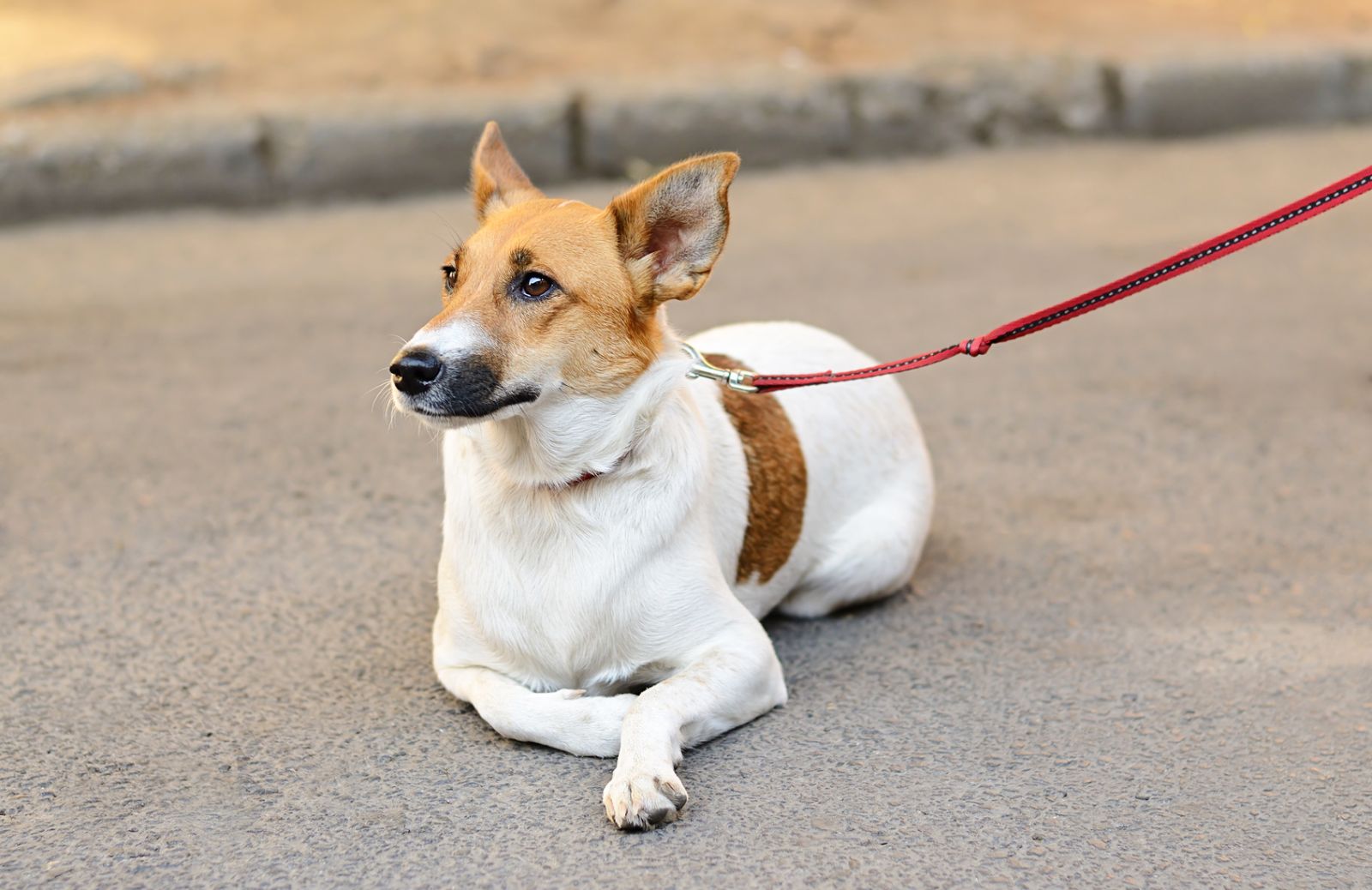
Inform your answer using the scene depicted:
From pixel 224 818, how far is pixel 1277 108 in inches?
352

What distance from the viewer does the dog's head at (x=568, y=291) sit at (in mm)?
2822

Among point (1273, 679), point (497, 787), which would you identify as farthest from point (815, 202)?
point (497, 787)

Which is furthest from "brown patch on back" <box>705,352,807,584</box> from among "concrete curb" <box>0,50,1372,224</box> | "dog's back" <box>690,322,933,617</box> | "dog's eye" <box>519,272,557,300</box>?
"concrete curb" <box>0,50,1372,224</box>

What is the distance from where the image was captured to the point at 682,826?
2.79m

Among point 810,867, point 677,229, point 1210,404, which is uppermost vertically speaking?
point 677,229

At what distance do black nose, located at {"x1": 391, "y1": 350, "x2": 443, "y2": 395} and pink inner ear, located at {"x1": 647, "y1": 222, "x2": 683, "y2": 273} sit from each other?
0.58 metres

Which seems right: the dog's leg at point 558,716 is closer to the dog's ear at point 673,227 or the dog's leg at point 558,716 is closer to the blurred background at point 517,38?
the dog's ear at point 673,227

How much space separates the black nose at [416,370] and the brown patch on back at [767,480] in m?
0.93

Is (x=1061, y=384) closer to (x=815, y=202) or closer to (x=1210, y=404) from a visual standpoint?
(x=1210, y=404)

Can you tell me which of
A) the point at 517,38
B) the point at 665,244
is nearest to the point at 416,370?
the point at 665,244

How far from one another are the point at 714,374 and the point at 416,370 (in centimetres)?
70

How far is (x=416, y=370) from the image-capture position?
8.97ft

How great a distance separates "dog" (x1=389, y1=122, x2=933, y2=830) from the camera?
9.45 ft

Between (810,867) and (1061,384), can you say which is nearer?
(810,867)
